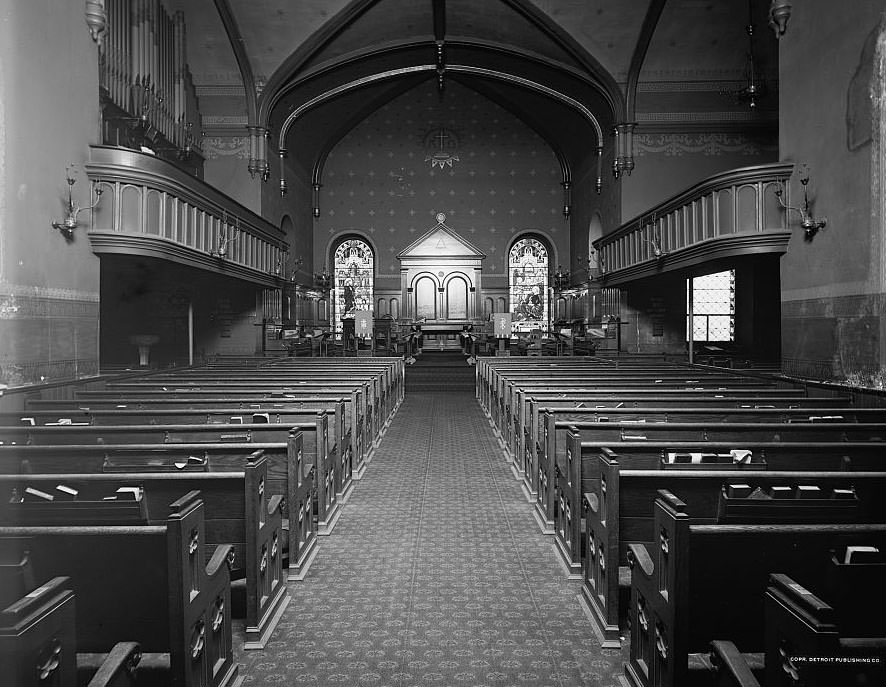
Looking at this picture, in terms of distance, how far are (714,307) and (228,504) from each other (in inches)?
654

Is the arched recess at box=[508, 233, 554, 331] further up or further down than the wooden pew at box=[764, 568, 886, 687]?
further up

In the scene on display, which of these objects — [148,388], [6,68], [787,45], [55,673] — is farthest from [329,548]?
[787,45]

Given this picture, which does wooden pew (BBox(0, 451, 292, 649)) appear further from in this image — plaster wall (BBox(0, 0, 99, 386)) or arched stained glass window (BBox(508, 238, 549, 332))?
arched stained glass window (BBox(508, 238, 549, 332))

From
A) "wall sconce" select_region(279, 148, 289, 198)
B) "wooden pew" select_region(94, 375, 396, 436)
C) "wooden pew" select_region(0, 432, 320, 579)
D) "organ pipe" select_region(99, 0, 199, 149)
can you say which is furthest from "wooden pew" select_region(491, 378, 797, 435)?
"wall sconce" select_region(279, 148, 289, 198)

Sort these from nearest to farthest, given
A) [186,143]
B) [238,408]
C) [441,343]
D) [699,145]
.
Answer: [238,408]
[186,143]
[699,145]
[441,343]

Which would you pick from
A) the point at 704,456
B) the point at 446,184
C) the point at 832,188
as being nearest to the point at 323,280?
the point at 446,184

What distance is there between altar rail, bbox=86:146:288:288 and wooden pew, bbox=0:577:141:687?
8.36 meters

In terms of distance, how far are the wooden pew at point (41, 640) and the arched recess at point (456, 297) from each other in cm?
2002

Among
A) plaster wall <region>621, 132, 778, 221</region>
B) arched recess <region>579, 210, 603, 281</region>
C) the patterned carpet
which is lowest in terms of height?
the patterned carpet

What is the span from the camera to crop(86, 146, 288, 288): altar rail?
877 cm

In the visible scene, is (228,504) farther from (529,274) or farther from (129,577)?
(529,274)

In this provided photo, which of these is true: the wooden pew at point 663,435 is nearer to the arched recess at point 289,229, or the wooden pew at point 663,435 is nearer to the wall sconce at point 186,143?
the wall sconce at point 186,143

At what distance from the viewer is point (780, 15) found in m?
9.20

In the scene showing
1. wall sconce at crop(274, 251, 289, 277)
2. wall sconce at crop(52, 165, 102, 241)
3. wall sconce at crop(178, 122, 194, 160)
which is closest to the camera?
wall sconce at crop(52, 165, 102, 241)
